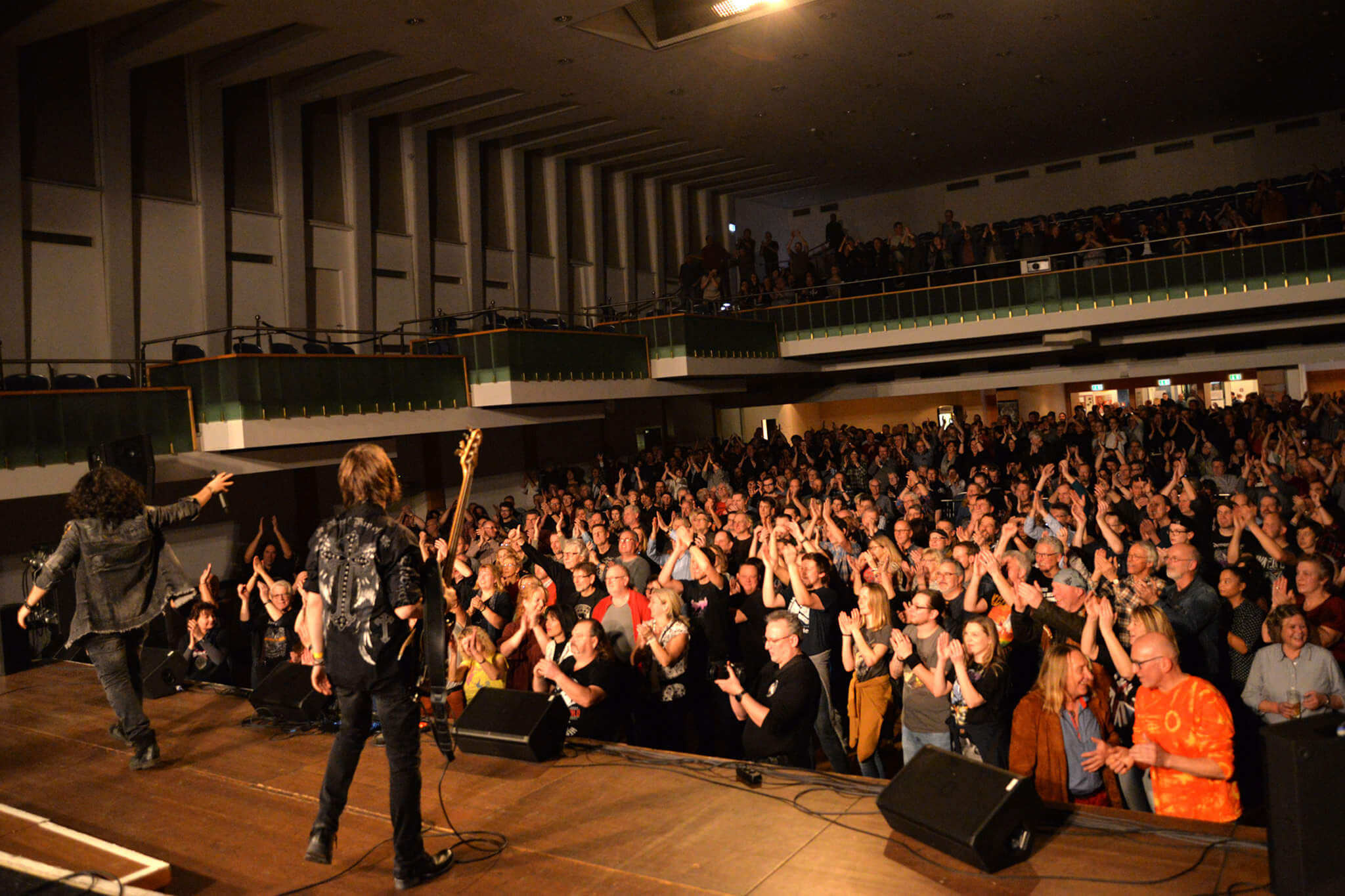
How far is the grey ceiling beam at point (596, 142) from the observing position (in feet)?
60.2

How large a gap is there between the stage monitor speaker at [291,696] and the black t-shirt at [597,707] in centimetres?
121

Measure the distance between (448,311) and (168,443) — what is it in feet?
23.8

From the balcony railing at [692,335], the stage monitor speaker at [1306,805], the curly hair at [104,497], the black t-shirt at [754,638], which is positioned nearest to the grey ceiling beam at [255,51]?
the balcony railing at [692,335]

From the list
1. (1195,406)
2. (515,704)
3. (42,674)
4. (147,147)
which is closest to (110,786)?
(515,704)

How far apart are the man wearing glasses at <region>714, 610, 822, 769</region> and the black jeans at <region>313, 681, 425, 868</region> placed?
4.93ft

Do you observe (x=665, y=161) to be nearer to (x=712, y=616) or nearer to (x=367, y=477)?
(x=712, y=616)

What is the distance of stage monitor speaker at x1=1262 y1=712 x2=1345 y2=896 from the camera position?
249 centimetres

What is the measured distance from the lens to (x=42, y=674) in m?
6.30

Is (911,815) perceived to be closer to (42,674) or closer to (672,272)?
(42,674)

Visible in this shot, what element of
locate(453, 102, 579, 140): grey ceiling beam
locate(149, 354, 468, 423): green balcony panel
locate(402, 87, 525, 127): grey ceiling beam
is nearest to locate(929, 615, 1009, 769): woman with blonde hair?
locate(149, 354, 468, 423): green balcony panel

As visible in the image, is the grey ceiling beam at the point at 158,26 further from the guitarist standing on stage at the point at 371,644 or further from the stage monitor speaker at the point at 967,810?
the stage monitor speaker at the point at 967,810

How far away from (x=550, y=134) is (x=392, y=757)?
16.5 meters

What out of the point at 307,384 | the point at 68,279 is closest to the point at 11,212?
→ the point at 68,279

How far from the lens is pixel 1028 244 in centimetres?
1644
